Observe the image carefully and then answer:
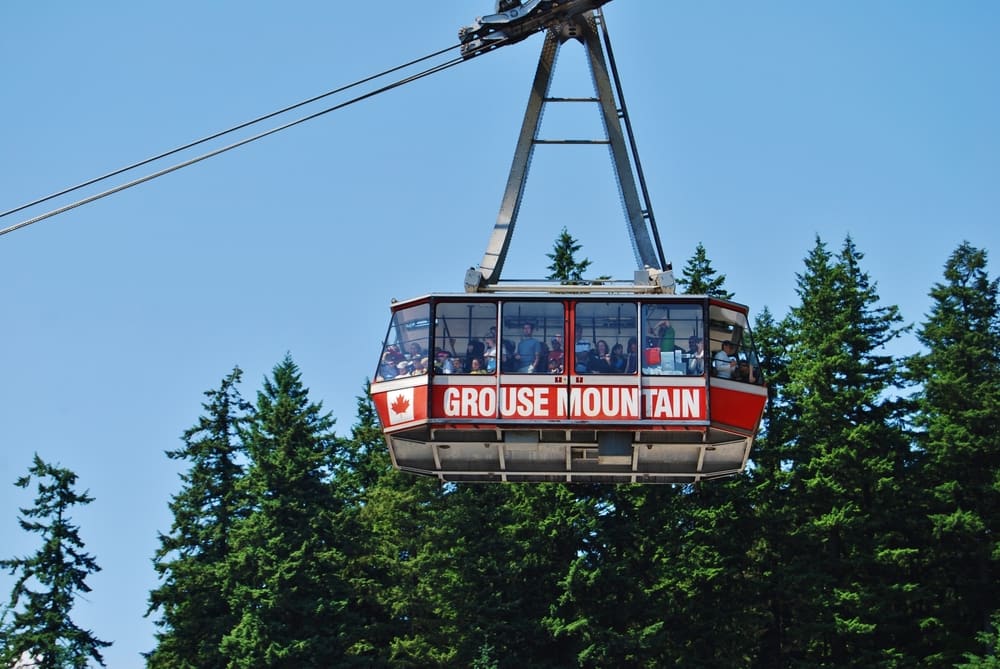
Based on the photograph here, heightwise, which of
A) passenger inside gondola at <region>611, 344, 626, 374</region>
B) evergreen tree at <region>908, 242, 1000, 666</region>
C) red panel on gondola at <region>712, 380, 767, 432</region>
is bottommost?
red panel on gondola at <region>712, 380, 767, 432</region>

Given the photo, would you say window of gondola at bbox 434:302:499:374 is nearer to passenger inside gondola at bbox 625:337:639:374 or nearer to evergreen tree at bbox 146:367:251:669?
passenger inside gondola at bbox 625:337:639:374

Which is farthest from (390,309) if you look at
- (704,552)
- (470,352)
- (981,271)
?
(981,271)

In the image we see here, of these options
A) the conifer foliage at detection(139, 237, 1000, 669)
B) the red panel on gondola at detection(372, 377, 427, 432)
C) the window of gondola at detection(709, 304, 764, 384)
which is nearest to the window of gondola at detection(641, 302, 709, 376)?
the window of gondola at detection(709, 304, 764, 384)

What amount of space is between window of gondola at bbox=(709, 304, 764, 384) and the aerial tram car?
0.07ft

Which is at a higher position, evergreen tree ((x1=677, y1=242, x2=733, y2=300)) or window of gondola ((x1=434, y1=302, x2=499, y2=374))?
evergreen tree ((x1=677, y1=242, x2=733, y2=300))

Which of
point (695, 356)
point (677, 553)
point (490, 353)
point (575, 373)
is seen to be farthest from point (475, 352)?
point (677, 553)

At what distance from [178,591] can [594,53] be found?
1047 inches

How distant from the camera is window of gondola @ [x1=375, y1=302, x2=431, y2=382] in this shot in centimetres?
2623

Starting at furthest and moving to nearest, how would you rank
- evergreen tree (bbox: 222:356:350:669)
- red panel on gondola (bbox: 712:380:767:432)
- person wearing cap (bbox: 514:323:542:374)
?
evergreen tree (bbox: 222:356:350:669) → person wearing cap (bbox: 514:323:542:374) → red panel on gondola (bbox: 712:380:767:432)

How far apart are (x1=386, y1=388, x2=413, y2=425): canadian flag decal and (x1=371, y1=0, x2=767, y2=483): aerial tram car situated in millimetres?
22

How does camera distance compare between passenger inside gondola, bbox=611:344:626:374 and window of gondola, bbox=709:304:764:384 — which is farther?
window of gondola, bbox=709:304:764:384

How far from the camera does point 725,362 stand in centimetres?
2606

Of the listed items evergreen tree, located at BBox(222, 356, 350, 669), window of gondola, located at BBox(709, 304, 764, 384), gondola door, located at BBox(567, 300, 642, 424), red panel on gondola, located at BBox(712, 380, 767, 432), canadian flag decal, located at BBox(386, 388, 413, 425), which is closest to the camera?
gondola door, located at BBox(567, 300, 642, 424)

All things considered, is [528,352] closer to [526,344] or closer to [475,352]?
[526,344]
